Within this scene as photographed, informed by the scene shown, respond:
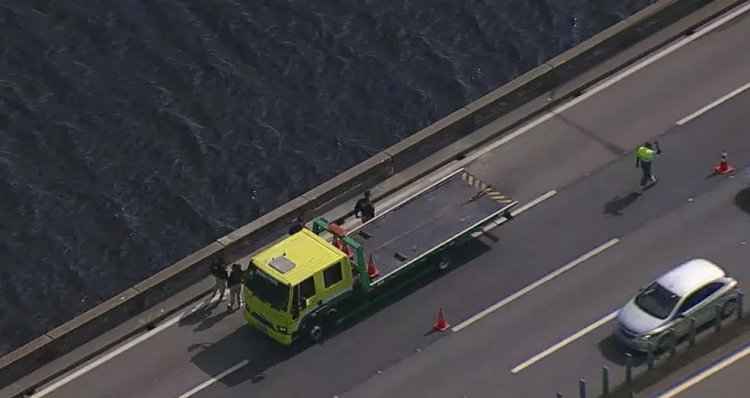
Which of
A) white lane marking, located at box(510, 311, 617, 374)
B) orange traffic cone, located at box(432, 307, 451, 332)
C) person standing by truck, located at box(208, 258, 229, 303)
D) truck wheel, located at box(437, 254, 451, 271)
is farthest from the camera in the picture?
truck wheel, located at box(437, 254, 451, 271)

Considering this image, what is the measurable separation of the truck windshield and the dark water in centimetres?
938

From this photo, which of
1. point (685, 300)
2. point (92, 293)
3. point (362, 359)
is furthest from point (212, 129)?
point (685, 300)

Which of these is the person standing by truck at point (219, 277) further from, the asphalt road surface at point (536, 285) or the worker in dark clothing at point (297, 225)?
the worker in dark clothing at point (297, 225)

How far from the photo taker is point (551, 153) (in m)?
67.6

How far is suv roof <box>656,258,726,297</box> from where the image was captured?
5816cm

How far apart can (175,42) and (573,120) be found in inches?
705

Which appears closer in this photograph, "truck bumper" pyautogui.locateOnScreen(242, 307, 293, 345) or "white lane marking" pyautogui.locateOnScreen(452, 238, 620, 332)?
"truck bumper" pyautogui.locateOnScreen(242, 307, 293, 345)

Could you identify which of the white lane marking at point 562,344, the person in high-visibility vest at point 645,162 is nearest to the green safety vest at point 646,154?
the person in high-visibility vest at point 645,162

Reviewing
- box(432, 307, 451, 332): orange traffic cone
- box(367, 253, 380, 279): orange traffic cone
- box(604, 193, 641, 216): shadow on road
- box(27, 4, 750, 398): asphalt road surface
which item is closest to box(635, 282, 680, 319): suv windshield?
box(27, 4, 750, 398): asphalt road surface

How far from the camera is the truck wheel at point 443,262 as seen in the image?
62.6 meters

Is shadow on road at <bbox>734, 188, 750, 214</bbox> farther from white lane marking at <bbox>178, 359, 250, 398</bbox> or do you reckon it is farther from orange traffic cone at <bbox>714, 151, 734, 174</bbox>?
white lane marking at <bbox>178, 359, 250, 398</bbox>

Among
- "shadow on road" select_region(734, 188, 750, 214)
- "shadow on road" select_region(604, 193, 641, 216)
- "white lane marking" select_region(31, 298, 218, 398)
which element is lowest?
"white lane marking" select_region(31, 298, 218, 398)

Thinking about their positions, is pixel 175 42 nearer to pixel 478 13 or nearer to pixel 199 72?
pixel 199 72

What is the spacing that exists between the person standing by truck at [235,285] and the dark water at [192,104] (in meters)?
6.98
